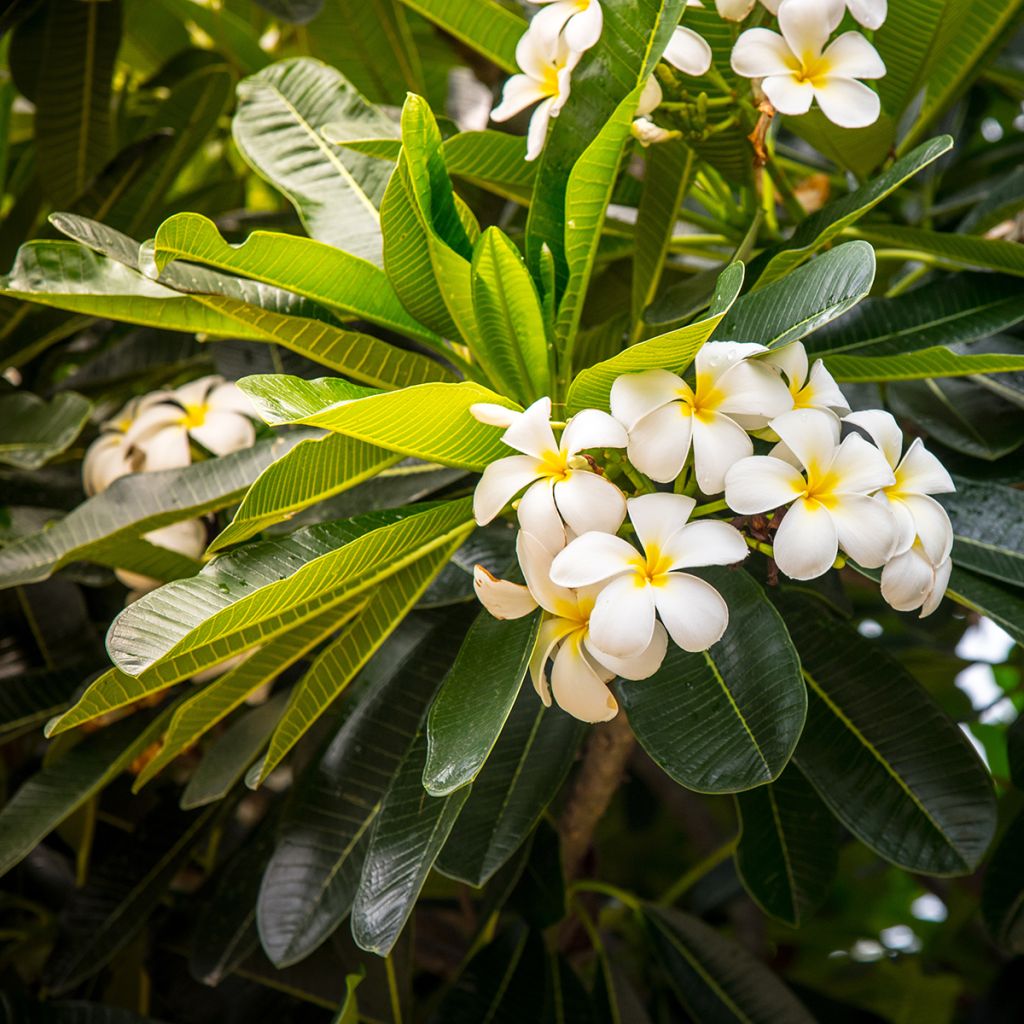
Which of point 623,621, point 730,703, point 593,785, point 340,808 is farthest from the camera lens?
point 593,785

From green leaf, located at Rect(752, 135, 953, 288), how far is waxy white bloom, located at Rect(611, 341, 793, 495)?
12 cm

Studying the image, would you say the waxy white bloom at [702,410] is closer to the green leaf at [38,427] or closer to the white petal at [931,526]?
the white petal at [931,526]

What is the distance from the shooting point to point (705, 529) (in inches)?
22.5

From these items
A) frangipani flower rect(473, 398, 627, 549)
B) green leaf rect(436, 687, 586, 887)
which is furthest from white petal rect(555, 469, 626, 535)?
green leaf rect(436, 687, 586, 887)

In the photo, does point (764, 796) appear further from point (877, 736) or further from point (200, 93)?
point (200, 93)

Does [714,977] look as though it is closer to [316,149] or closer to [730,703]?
[730,703]

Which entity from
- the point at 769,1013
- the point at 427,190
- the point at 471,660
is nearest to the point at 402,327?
the point at 427,190

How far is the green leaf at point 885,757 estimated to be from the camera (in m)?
0.78

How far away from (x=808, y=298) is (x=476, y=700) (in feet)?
0.96

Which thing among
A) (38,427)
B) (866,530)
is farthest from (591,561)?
(38,427)

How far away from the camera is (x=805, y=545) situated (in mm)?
559

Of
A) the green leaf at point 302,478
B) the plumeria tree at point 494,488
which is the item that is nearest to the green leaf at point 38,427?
the plumeria tree at point 494,488

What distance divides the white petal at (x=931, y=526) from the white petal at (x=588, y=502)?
17 cm

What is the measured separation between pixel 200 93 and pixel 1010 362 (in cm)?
94
